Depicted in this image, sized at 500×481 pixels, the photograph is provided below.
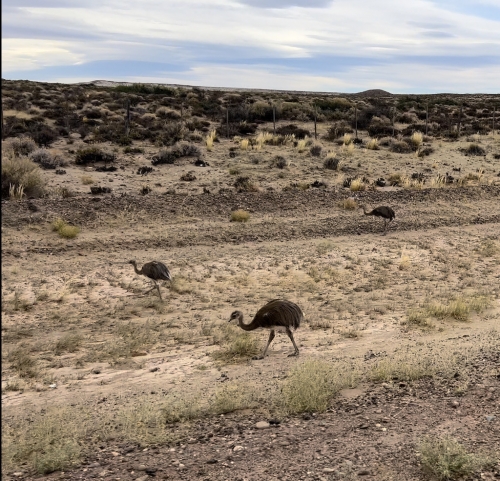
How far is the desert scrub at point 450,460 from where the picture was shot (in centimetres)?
463

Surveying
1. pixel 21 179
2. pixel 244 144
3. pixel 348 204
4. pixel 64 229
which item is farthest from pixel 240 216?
pixel 244 144

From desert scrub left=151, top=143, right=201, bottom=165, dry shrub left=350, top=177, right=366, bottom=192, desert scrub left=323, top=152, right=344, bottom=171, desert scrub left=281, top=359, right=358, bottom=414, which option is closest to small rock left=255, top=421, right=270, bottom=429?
desert scrub left=281, top=359, right=358, bottom=414

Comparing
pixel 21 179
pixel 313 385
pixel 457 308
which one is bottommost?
pixel 457 308

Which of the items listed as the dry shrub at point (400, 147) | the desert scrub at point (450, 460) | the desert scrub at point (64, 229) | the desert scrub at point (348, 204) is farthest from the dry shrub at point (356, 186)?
the desert scrub at point (450, 460)

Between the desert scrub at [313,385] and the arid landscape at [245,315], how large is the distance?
3cm

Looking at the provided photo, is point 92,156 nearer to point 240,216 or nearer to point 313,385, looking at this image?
point 240,216

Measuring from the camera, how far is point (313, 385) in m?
6.35

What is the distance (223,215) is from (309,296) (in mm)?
6127

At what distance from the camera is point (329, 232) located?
16.1 meters

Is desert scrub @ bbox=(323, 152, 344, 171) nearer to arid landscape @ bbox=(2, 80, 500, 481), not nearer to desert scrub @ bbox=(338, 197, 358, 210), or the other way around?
arid landscape @ bbox=(2, 80, 500, 481)

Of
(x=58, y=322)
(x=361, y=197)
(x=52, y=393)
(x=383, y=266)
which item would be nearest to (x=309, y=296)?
(x=383, y=266)

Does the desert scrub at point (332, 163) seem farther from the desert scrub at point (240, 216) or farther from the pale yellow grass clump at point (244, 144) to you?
the desert scrub at point (240, 216)

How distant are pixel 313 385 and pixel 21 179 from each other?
43.7ft

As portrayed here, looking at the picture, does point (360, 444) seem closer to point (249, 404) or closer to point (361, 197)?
point (249, 404)
